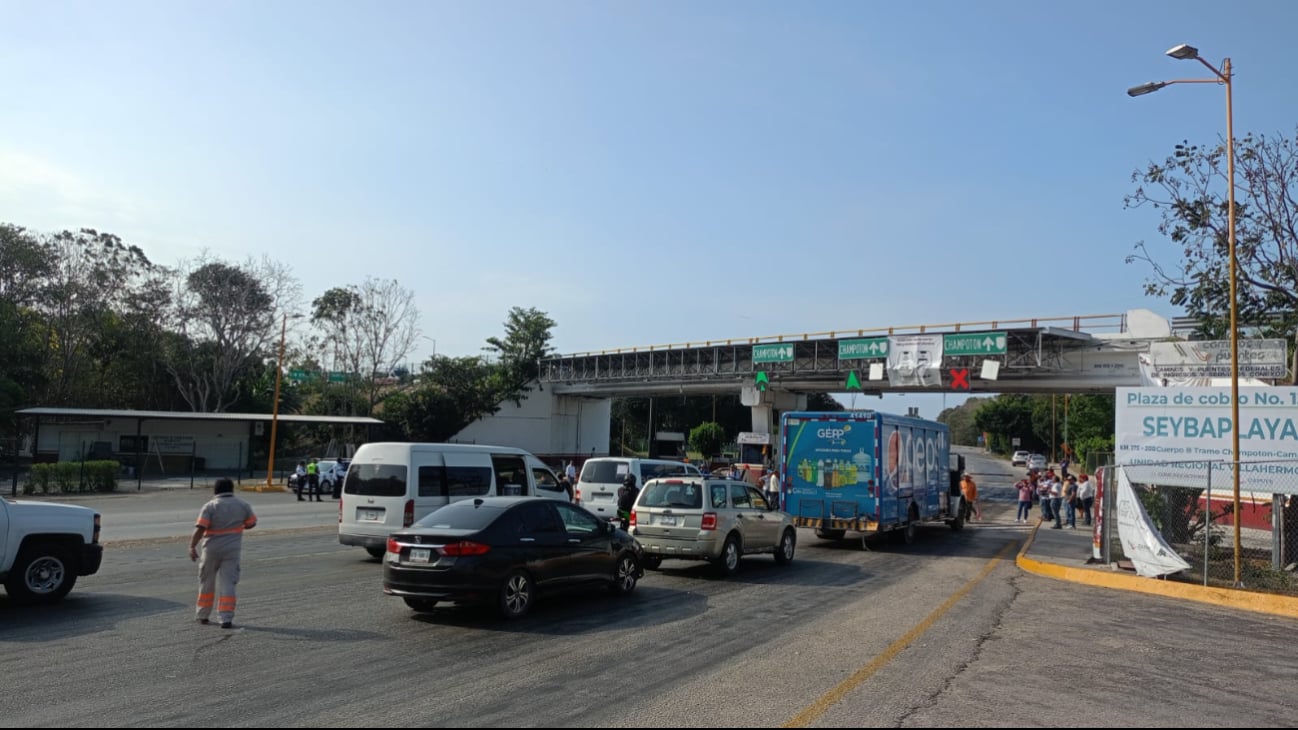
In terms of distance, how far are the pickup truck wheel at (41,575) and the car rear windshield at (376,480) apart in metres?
4.88

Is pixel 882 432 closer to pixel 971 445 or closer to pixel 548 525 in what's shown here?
pixel 548 525

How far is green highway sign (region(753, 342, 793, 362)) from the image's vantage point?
4672 centimetres

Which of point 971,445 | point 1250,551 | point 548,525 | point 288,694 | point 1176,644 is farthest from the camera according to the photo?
point 971,445

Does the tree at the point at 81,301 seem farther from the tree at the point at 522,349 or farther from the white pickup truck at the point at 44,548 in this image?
the white pickup truck at the point at 44,548

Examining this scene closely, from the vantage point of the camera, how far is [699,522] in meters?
14.3

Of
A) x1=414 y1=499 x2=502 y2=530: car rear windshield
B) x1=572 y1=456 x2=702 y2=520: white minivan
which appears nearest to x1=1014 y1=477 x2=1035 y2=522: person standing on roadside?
x1=572 y1=456 x2=702 y2=520: white minivan

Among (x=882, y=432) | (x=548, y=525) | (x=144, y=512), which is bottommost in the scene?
(x=144, y=512)

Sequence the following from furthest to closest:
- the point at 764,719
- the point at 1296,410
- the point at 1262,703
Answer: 1. the point at 1296,410
2. the point at 1262,703
3. the point at 764,719

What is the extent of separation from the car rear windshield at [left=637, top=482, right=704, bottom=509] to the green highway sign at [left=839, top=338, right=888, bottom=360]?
29.3 meters

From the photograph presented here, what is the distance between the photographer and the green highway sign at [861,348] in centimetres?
4241

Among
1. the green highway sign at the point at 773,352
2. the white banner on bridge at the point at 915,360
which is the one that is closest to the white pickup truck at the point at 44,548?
the white banner on bridge at the point at 915,360

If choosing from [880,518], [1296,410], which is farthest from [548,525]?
[1296,410]

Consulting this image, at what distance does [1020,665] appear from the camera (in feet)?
27.6

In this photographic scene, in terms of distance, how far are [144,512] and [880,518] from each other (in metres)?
20.4
